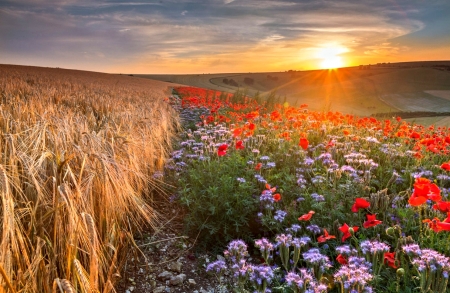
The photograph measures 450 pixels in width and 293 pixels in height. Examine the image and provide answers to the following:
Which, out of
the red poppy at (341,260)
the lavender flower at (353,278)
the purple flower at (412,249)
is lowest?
the red poppy at (341,260)

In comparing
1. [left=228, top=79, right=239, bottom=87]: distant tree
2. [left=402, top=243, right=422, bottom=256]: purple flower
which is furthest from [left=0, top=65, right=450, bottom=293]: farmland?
[left=228, top=79, right=239, bottom=87]: distant tree

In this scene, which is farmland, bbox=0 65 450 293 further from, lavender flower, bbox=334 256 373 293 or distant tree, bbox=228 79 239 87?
distant tree, bbox=228 79 239 87

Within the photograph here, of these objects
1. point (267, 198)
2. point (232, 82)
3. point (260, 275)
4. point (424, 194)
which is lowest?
point (260, 275)

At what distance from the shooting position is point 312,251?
278 centimetres

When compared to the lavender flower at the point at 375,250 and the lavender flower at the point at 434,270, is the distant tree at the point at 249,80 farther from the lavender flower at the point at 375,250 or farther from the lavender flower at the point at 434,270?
the lavender flower at the point at 434,270

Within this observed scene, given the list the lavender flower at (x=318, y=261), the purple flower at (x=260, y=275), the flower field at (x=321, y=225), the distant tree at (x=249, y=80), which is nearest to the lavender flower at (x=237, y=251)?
the flower field at (x=321, y=225)

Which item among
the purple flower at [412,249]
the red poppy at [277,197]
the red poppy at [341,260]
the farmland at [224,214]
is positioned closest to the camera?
the farmland at [224,214]

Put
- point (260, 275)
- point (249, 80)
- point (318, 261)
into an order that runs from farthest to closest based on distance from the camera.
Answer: point (249, 80) → point (318, 261) → point (260, 275)

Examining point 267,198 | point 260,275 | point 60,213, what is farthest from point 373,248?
point 60,213

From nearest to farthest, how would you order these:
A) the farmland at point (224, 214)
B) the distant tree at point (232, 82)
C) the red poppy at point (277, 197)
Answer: the farmland at point (224, 214)
the red poppy at point (277, 197)
the distant tree at point (232, 82)

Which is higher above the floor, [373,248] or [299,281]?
[373,248]

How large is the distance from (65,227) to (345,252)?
7.37ft

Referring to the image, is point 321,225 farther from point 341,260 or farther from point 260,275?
point 260,275

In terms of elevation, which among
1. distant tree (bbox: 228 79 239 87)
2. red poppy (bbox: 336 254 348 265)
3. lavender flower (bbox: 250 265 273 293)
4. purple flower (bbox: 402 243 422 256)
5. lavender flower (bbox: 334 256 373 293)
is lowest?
lavender flower (bbox: 250 265 273 293)
